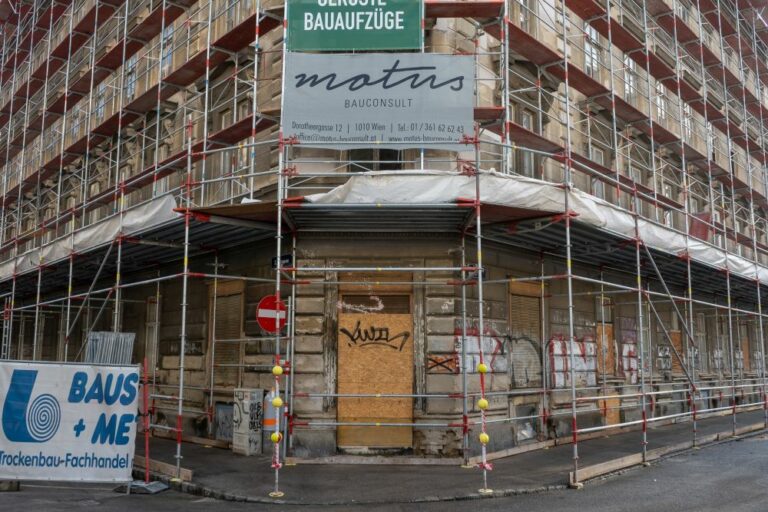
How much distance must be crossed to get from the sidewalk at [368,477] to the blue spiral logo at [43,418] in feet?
6.35

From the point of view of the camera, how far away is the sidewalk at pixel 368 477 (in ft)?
30.8

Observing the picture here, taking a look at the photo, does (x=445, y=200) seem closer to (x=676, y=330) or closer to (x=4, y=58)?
(x=676, y=330)

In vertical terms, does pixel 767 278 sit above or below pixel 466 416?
above

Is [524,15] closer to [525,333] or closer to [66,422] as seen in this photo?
[525,333]

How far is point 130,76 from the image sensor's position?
775 inches

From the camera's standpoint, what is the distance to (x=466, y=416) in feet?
37.5

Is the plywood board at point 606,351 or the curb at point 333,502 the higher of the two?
the plywood board at point 606,351

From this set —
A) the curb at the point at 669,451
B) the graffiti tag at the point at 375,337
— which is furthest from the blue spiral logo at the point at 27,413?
the curb at the point at 669,451

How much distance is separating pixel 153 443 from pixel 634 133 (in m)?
14.2

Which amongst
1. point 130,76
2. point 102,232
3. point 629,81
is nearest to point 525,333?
point 102,232

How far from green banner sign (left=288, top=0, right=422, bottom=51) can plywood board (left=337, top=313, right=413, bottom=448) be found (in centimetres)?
465

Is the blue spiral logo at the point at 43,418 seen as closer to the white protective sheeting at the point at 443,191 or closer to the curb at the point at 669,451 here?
the white protective sheeting at the point at 443,191

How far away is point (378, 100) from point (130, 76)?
1115cm

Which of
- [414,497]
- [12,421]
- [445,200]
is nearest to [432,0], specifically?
[445,200]
